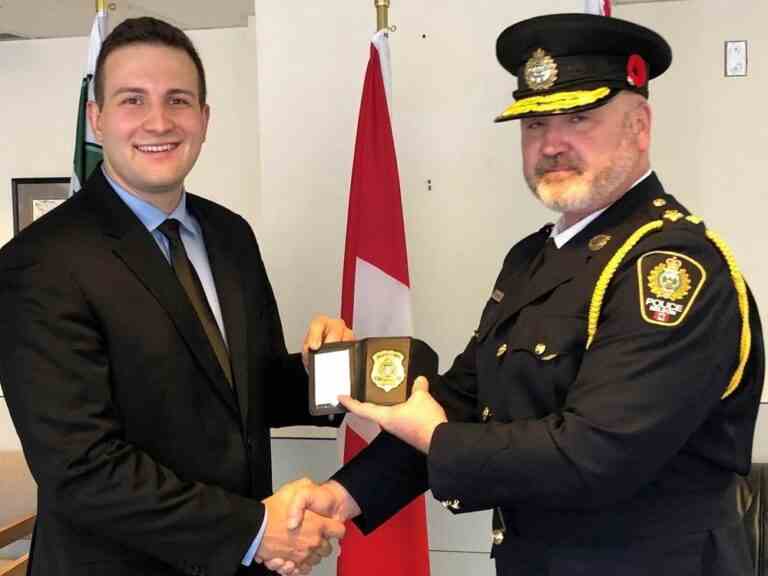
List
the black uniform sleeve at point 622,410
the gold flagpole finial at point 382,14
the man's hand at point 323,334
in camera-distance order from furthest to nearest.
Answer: the gold flagpole finial at point 382,14, the man's hand at point 323,334, the black uniform sleeve at point 622,410

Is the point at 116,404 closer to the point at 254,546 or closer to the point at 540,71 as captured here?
the point at 254,546

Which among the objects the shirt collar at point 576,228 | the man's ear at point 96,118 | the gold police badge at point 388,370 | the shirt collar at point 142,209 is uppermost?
the man's ear at point 96,118

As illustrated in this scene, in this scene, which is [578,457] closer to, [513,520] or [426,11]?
[513,520]

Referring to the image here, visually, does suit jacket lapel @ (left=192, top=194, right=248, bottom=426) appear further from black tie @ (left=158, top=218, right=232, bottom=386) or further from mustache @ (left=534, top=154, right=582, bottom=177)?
mustache @ (left=534, top=154, right=582, bottom=177)

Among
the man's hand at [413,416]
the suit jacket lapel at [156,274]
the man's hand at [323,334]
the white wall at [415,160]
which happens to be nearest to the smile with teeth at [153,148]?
the suit jacket lapel at [156,274]

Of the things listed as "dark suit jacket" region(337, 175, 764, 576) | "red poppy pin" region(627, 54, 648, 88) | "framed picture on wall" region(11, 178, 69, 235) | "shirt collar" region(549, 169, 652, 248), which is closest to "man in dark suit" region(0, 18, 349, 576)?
"dark suit jacket" region(337, 175, 764, 576)

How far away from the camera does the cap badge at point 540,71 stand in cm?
135

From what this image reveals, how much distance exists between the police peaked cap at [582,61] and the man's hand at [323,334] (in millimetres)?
643

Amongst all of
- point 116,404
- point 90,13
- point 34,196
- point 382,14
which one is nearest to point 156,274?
point 116,404

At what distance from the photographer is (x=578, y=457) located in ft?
3.79

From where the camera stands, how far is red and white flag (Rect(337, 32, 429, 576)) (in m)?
2.21

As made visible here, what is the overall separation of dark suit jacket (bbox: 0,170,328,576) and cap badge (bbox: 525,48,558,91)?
→ 728mm

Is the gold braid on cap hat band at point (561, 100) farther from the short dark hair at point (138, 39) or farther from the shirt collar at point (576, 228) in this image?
the short dark hair at point (138, 39)

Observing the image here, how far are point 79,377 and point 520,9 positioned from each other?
1.73 metres
